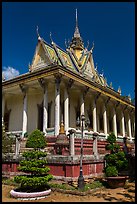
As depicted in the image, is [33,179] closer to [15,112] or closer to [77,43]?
[15,112]

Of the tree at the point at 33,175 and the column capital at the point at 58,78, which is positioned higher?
the column capital at the point at 58,78

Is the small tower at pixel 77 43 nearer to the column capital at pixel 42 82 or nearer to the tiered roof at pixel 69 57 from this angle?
the tiered roof at pixel 69 57

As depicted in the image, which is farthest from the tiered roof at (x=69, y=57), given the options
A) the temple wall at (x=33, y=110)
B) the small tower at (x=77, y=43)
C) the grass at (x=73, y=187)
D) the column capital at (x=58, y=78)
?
the grass at (x=73, y=187)

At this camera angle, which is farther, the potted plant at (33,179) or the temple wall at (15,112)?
the temple wall at (15,112)

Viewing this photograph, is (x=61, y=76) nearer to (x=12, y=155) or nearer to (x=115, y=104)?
(x=12, y=155)

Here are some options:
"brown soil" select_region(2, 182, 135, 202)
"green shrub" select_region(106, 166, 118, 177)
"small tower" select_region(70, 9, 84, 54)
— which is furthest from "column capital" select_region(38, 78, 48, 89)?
"small tower" select_region(70, 9, 84, 54)

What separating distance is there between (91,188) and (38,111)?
37.4ft

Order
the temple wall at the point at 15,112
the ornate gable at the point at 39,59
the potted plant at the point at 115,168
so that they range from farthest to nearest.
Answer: the temple wall at the point at 15,112 < the ornate gable at the point at 39,59 < the potted plant at the point at 115,168

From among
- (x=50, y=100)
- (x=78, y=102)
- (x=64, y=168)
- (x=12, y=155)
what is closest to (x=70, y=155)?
(x=64, y=168)

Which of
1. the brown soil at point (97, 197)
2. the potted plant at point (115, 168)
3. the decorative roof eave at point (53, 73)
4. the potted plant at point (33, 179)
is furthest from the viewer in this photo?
the decorative roof eave at point (53, 73)

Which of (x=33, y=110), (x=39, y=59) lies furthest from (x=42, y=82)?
(x=39, y=59)

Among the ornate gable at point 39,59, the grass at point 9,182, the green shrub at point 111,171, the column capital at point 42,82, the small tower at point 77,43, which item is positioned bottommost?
the grass at point 9,182

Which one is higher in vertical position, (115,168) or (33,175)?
(33,175)

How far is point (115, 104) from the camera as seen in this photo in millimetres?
24578
